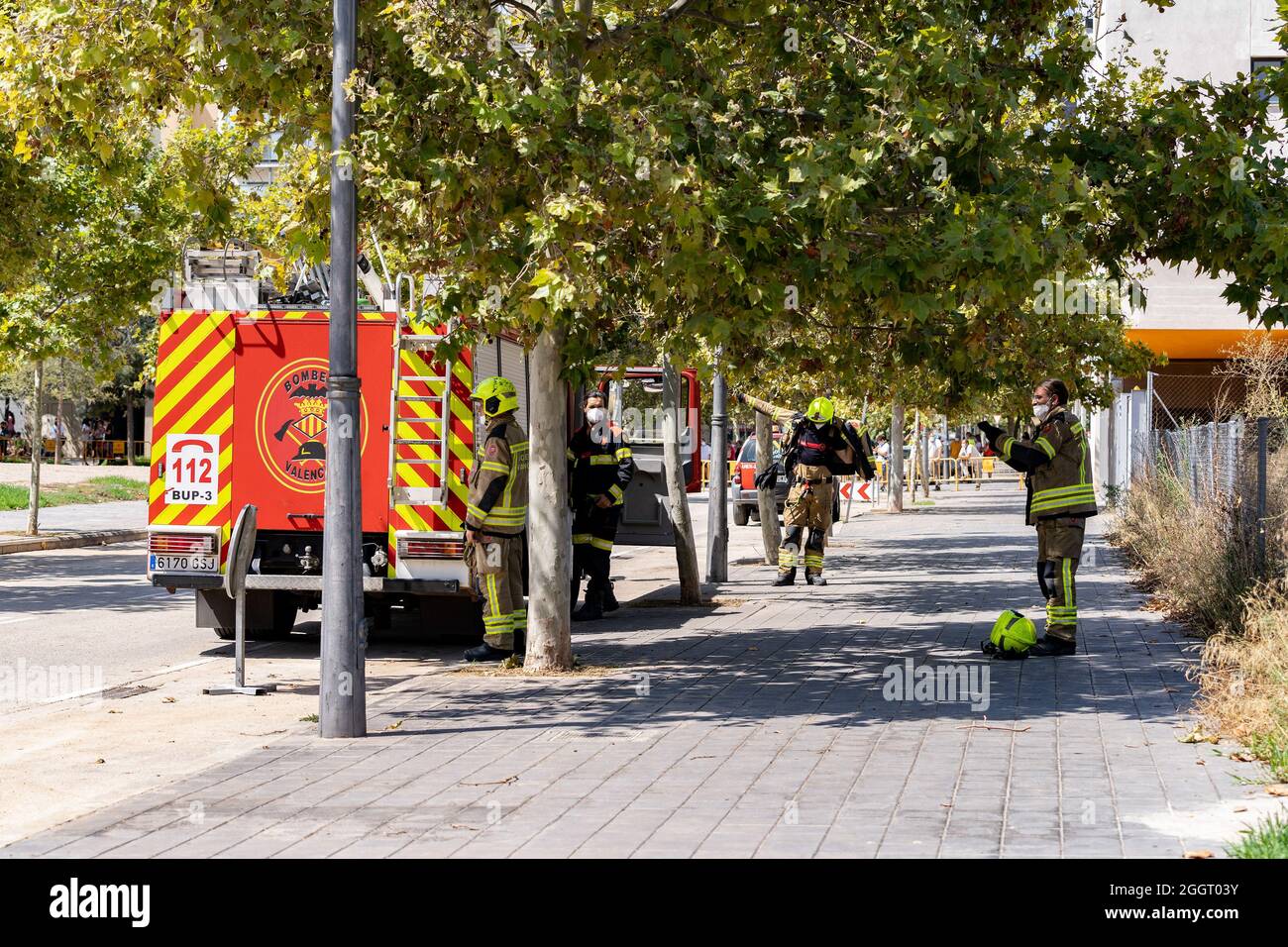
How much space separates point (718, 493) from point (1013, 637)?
22.1ft

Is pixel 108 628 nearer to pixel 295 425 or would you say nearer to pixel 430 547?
pixel 295 425

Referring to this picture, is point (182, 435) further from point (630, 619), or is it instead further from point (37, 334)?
point (37, 334)

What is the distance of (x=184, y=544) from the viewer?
40.1ft

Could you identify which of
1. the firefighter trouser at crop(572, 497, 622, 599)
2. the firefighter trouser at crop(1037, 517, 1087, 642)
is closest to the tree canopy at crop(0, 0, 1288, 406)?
the firefighter trouser at crop(1037, 517, 1087, 642)

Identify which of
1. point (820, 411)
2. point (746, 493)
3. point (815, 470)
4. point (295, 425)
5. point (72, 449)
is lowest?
point (746, 493)

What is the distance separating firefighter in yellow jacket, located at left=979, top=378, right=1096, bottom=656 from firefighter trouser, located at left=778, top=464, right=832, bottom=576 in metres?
5.83

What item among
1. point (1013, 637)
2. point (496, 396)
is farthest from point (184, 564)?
point (1013, 637)

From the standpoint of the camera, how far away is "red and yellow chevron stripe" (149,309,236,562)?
1226 cm

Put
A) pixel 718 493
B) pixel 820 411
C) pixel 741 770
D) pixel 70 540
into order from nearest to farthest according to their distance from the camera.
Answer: pixel 741 770 → pixel 820 411 → pixel 718 493 → pixel 70 540

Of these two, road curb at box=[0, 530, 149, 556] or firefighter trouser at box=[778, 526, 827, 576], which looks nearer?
firefighter trouser at box=[778, 526, 827, 576]

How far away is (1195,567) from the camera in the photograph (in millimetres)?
13258

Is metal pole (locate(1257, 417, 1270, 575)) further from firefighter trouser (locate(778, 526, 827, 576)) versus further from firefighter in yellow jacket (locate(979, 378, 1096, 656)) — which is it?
firefighter trouser (locate(778, 526, 827, 576))

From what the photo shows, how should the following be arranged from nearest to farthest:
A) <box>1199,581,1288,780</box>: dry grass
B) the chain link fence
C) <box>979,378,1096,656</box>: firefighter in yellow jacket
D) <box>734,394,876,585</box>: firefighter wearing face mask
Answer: <box>1199,581,1288,780</box>: dry grass, <box>979,378,1096,656</box>: firefighter in yellow jacket, the chain link fence, <box>734,394,876,585</box>: firefighter wearing face mask
